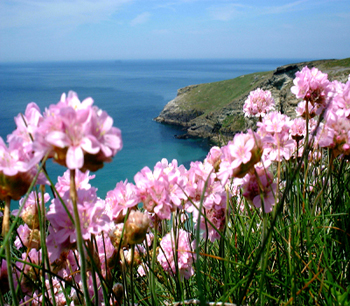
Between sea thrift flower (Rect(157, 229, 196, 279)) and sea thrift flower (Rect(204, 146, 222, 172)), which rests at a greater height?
sea thrift flower (Rect(204, 146, 222, 172))

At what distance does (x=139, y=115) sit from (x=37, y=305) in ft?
190

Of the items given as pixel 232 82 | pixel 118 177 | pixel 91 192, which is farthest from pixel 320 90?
pixel 232 82

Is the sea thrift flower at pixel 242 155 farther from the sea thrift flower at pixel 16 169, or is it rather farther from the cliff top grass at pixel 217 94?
the cliff top grass at pixel 217 94

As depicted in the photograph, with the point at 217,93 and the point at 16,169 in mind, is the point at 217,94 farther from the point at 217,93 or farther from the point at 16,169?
the point at 16,169

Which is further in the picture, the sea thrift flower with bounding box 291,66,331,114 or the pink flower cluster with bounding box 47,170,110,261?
the sea thrift flower with bounding box 291,66,331,114

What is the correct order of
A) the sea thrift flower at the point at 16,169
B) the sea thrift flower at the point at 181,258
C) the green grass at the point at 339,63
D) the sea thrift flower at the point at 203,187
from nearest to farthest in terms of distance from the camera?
the sea thrift flower at the point at 16,169
the sea thrift flower at the point at 203,187
the sea thrift flower at the point at 181,258
the green grass at the point at 339,63

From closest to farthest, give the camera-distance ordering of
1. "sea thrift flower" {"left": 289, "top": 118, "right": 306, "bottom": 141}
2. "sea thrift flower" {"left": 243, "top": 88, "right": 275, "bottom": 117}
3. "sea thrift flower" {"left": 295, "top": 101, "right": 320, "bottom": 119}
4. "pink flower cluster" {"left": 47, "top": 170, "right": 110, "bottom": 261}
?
"pink flower cluster" {"left": 47, "top": 170, "right": 110, "bottom": 261} < "sea thrift flower" {"left": 295, "top": 101, "right": 320, "bottom": 119} < "sea thrift flower" {"left": 289, "top": 118, "right": 306, "bottom": 141} < "sea thrift flower" {"left": 243, "top": 88, "right": 275, "bottom": 117}

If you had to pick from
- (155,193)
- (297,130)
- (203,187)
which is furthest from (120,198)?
(297,130)

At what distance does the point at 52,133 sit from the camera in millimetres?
572

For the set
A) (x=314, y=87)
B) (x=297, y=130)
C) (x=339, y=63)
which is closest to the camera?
(x=314, y=87)

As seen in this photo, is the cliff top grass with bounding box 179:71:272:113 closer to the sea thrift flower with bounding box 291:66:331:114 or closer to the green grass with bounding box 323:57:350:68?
the green grass with bounding box 323:57:350:68

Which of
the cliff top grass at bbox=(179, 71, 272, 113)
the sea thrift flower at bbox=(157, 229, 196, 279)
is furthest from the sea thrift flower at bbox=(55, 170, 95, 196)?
the cliff top grass at bbox=(179, 71, 272, 113)

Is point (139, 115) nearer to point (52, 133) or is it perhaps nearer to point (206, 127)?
point (206, 127)

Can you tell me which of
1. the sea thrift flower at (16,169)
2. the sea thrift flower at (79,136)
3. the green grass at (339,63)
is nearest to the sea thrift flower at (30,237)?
the sea thrift flower at (16,169)
